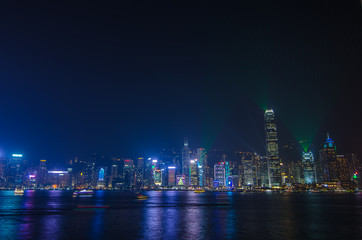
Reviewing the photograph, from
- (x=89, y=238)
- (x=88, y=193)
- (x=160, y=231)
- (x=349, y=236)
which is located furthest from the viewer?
(x=88, y=193)

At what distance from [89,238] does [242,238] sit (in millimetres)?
13524

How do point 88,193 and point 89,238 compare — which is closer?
point 89,238

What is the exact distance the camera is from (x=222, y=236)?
1026 inches

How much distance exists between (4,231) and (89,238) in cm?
980

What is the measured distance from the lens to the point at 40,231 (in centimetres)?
2845

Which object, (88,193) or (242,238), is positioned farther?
(88,193)

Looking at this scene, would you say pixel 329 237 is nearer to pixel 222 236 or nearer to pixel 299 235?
pixel 299 235

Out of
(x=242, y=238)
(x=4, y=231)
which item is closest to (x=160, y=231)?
(x=242, y=238)

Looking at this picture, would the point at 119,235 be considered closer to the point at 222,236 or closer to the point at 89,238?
the point at 89,238

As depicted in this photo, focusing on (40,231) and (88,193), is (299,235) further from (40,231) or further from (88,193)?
(88,193)

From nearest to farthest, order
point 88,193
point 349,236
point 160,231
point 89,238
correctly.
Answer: point 89,238 < point 349,236 < point 160,231 < point 88,193

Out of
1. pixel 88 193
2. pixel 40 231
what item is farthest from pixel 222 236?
pixel 88 193

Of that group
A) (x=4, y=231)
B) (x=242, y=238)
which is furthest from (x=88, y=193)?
(x=242, y=238)

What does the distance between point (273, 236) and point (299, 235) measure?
2.96 m
